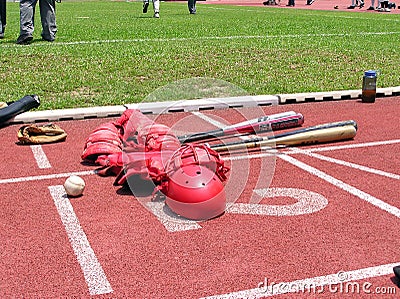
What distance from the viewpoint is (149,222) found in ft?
16.6

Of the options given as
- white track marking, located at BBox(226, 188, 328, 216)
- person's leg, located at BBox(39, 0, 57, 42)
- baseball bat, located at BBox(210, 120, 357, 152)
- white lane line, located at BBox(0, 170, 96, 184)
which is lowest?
white lane line, located at BBox(0, 170, 96, 184)

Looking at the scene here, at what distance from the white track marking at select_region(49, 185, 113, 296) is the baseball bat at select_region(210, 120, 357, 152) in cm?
210

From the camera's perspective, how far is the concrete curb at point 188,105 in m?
8.60

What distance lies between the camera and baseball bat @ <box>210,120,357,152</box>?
23.5 feet

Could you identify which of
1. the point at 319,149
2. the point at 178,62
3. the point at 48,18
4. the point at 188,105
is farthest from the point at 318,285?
the point at 48,18

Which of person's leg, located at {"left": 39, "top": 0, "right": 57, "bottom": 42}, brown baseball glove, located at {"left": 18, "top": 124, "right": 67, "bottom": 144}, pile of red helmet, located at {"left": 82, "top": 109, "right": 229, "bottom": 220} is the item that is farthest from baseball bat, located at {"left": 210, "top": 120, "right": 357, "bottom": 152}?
person's leg, located at {"left": 39, "top": 0, "right": 57, "bottom": 42}

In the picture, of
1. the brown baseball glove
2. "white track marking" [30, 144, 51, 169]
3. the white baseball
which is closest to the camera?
the white baseball

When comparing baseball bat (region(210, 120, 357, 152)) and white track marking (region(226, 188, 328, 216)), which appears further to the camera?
baseball bat (region(210, 120, 357, 152))

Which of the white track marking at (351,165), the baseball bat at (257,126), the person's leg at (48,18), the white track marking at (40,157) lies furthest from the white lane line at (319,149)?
the person's leg at (48,18)

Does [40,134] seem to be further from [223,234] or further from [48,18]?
[48,18]

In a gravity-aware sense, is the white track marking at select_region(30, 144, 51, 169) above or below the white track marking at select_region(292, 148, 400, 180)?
below

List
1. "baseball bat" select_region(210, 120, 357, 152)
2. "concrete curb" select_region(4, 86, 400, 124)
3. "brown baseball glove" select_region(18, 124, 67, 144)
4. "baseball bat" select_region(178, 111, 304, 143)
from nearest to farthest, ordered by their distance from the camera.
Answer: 1. "baseball bat" select_region(210, 120, 357, 152)
2. "brown baseball glove" select_region(18, 124, 67, 144)
3. "baseball bat" select_region(178, 111, 304, 143)
4. "concrete curb" select_region(4, 86, 400, 124)

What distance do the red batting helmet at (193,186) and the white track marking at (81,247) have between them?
815mm

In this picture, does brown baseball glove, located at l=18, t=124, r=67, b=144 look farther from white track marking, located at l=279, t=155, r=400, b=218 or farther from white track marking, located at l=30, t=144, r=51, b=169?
white track marking, located at l=279, t=155, r=400, b=218
